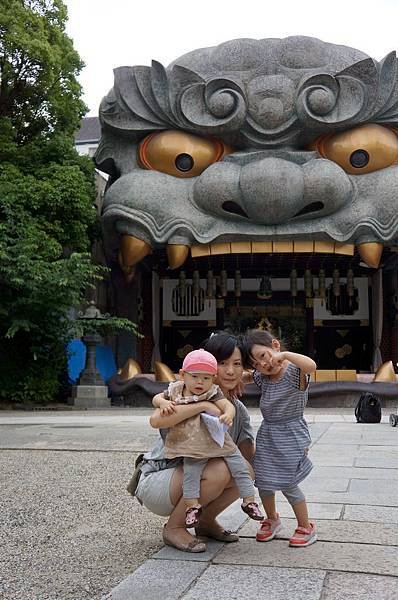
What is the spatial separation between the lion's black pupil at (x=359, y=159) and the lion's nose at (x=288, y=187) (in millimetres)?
728

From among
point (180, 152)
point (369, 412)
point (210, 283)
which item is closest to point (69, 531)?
point (369, 412)

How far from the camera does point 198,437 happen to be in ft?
10.9

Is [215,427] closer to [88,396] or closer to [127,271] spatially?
[88,396]

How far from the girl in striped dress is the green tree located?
1254 centimetres

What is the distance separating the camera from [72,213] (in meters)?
18.2

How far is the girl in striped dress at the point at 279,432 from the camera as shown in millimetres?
3502

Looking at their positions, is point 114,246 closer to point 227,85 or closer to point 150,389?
point 150,389

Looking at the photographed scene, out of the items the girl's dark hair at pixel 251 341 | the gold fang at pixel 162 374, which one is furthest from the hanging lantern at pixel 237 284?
the girl's dark hair at pixel 251 341

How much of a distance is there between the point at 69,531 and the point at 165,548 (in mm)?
824

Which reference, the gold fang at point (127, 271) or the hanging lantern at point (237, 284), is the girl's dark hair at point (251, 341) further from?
the hanging lantern at point (237, 284)

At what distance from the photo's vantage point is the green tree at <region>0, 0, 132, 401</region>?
16.4 m

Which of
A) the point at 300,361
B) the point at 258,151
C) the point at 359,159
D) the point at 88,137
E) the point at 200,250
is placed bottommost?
the point at 300,361

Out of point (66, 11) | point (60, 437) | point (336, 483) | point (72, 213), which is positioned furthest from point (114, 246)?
point (336, 483)

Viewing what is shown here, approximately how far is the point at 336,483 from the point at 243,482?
7.85ft
